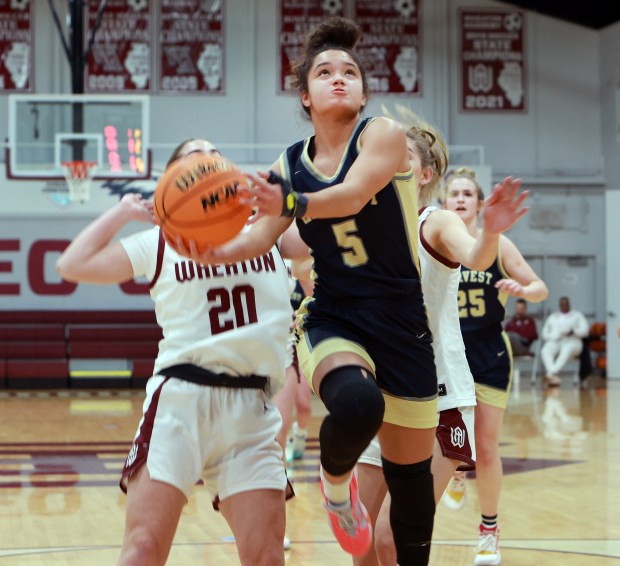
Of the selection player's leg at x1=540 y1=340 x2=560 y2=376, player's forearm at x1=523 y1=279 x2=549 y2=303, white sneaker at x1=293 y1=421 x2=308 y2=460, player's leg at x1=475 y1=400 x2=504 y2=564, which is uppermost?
player's forearm at x1=523 y1=279 x2=549 y2=303

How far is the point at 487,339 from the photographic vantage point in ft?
17.4

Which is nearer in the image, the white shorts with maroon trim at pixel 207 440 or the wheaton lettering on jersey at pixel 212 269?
the white shorts with maroon trim at pixel 207 440

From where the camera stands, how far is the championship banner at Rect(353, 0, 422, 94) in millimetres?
19016

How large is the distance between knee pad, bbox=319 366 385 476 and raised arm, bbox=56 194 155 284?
2.39 ft

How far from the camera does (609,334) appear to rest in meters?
18.7

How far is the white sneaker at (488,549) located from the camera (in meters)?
4.97

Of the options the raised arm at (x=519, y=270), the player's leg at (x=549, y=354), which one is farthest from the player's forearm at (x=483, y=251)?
the player's leg at (x=549, y=354)

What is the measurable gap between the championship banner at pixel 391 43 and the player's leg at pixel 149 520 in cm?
1652

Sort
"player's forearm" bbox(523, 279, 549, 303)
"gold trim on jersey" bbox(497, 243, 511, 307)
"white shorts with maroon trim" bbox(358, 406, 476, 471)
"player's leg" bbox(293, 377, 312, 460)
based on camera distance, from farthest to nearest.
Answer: "player's leg" bbox(293, 377, 312, 460) < "gold trim on jersey" bbox(497, 243, 511, 307) < "player's forearm" bbox(523, 279, 549, 303) < "white shorts with maroon trim" bbox(358, 406, 476, 471)

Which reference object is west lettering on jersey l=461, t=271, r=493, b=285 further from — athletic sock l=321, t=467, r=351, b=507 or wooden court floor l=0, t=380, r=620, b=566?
athletic sock l=321, t=467, r=351, b=507

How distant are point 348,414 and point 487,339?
241 cm

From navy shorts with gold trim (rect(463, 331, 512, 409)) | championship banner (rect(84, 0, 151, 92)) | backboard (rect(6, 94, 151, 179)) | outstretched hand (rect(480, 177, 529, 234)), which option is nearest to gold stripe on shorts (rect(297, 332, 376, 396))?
outstretched hand (rect(480, 177, 529, 234))

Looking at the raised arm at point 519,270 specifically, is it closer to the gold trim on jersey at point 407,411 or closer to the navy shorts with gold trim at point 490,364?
the navy shorts with gold trim at point 490,364

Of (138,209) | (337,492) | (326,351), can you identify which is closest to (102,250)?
(138,209)
